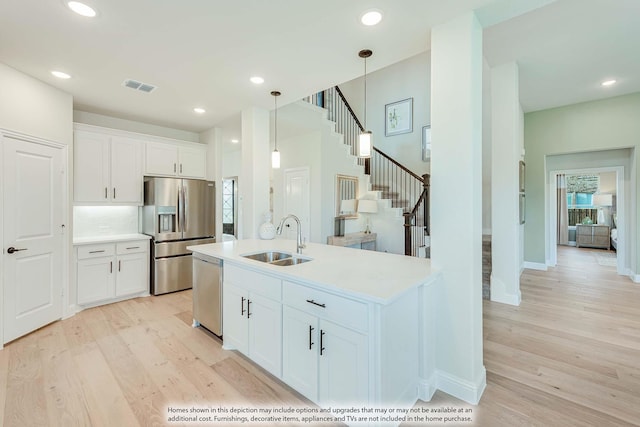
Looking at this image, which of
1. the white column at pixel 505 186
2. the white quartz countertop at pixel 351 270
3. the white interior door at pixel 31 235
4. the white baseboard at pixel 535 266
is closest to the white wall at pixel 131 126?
the white interior door at pixel 31 235

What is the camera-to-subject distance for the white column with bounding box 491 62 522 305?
3.67 metres

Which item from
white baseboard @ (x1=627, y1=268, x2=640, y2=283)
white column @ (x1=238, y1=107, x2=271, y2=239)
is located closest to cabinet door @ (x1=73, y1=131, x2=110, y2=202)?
white column @ (x1=238, y1=107, x2=271, y2=239)

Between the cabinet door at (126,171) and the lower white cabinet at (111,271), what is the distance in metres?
0.70

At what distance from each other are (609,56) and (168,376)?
A: 5.68 m

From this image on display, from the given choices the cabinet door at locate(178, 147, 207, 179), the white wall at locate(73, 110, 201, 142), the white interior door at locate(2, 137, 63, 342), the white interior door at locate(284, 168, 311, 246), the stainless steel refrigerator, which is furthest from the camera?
the white interior door at locate(284, 168, 311, 246)

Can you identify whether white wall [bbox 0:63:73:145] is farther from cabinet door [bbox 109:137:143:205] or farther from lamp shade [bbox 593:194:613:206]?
lamp shade [bbox 593:194:613:206]

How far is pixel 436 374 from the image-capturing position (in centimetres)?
205

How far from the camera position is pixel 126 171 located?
4121 mm

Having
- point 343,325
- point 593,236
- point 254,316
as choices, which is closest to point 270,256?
point 254,316

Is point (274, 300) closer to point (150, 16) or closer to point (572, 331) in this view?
point (150, 16)

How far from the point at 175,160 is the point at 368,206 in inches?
147

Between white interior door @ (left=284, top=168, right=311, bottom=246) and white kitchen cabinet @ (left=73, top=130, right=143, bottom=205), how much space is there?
2.69m

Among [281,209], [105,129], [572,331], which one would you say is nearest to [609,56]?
[572,331]

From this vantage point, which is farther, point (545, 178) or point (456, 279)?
point (545, 178)
